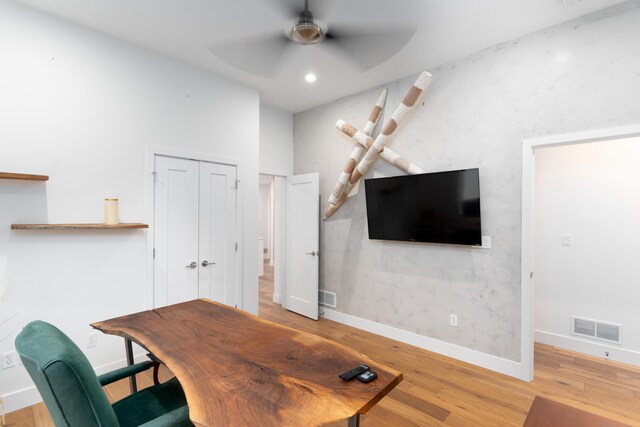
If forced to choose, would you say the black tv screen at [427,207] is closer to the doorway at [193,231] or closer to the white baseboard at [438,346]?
the white baseboard at [438,346]

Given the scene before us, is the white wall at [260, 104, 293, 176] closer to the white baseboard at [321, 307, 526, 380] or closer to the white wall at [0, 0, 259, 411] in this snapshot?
the white wall at [0, 0, 259, 411]

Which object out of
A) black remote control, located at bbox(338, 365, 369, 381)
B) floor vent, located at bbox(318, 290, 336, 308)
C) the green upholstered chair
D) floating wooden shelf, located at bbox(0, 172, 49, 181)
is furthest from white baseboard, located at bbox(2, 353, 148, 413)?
floor vent, located at bbox(318, 290, 336, 308)

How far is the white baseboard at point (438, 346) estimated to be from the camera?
2866mm

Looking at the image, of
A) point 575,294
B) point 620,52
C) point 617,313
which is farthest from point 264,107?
point 617,313

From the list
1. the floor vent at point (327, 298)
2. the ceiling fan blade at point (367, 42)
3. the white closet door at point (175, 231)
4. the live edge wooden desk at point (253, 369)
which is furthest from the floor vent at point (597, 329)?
the white closet door at point (175, 231)

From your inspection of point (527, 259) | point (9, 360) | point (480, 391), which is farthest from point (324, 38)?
point (9, 360)

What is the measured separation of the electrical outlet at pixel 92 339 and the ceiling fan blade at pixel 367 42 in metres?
3.08

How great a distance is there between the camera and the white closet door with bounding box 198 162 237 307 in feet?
11.2

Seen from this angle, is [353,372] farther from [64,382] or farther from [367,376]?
[64,382]

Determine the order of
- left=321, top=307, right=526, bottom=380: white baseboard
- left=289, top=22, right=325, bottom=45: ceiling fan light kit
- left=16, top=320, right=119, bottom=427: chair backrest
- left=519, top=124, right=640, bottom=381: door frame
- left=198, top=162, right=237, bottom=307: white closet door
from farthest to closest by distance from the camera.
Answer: left=198, top=162, right=237, bottom=307: white closet door, left=321, top=307, right=526, bottom=380: white baseboard, left=519, top=124, right=640, bottom=381: door frame, left=289, top=22, right=325, bottom=45: ceiling fan light kit, left=16, top=320, right=119, bottom=427: chair backrest

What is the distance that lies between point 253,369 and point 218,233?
2467mm

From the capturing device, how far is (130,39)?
2846 millimetres

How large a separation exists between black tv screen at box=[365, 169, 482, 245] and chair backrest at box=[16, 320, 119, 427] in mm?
2995

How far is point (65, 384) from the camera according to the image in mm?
924
